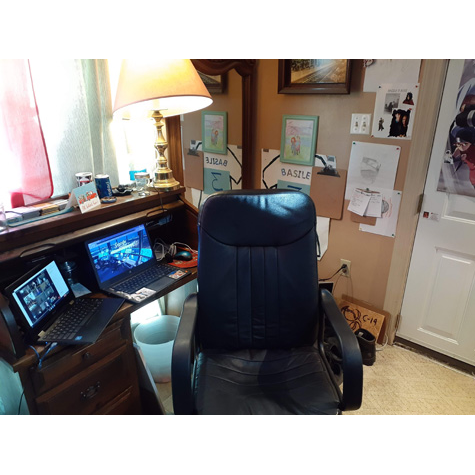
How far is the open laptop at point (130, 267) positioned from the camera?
142 centimetres

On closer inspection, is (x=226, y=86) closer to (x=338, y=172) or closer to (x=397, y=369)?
(x=338, y=172)

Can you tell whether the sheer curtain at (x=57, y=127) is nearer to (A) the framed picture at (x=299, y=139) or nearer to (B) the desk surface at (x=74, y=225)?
(B) the desk surface at (x=74, y=225)

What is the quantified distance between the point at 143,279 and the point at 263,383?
2.22 feet

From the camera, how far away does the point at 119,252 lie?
5.01ft

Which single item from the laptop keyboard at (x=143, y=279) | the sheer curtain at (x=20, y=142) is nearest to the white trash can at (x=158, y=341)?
the laptop keyboard at (x=143, y=279)

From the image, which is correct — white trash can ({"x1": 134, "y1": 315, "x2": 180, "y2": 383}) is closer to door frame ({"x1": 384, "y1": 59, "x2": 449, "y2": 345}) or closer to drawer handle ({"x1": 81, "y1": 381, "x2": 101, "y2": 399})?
drawer handle ({"x1": 81, "y1": 381, "x2": 101, "y2": 399})

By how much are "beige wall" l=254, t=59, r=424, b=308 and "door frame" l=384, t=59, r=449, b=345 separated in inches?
1.5

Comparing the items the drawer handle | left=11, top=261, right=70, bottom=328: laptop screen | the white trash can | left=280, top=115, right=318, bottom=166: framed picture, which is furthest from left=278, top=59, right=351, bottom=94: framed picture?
the drawer handle

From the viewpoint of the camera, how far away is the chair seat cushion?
3.59 ft

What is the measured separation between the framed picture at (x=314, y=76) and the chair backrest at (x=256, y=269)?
3.28 ft

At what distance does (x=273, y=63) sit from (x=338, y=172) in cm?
78

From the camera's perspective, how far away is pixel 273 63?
2129 millimetres

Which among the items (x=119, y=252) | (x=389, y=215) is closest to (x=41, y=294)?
(x=119, y=252)
